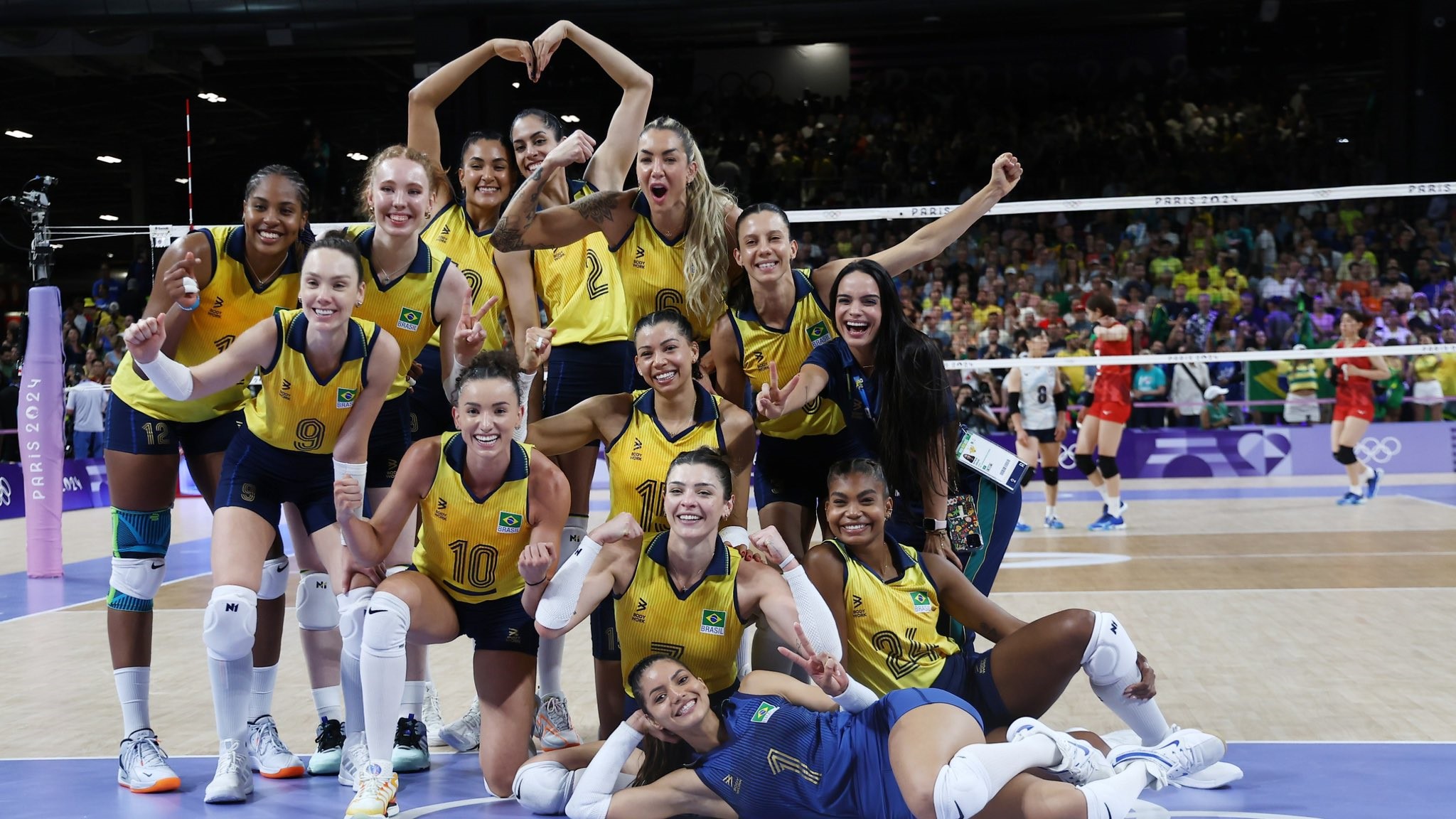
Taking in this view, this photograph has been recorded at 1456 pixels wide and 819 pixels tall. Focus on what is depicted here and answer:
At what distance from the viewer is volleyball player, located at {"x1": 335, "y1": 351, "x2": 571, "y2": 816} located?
366 cm

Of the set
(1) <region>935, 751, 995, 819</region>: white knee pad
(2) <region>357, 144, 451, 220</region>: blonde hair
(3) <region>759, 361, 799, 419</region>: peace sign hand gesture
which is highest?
(2) <region>357, 144, 451, 220</region>: blonde hair

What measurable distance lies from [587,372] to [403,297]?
766 mm

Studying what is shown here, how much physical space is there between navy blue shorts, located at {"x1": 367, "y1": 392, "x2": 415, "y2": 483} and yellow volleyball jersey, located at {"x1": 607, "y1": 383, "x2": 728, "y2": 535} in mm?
791

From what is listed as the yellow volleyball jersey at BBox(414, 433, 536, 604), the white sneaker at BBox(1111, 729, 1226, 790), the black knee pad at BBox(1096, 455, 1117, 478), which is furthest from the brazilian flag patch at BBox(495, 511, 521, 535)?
the black knee pad at BBox(1096, 455, 1117, 478)

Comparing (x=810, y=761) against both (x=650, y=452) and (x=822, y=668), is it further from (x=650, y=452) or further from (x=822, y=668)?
(x=650, y=452)

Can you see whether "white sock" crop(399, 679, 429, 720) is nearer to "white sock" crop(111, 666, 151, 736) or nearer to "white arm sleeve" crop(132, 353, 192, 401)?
"white sock" crop(111, 666, 151, 736)

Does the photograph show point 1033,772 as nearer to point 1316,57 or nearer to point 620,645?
point 620,645

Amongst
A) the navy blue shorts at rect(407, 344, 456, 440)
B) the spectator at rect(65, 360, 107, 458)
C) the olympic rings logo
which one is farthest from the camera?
the spectator at rect(65, 360, 107, 458)

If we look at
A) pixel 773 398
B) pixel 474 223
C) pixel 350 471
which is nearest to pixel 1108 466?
pixel 474 223

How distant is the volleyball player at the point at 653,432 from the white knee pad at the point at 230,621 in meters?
1.02

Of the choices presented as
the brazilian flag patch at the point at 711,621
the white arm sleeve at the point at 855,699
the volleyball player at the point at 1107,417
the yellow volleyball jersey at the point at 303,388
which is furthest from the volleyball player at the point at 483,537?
the volleyball player at the point at 1107,417

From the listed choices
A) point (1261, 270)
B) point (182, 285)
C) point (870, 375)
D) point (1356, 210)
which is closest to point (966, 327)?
point (1261, 270)

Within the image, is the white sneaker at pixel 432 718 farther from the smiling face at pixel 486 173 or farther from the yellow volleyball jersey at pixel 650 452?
the smiling face at pixel 486 173

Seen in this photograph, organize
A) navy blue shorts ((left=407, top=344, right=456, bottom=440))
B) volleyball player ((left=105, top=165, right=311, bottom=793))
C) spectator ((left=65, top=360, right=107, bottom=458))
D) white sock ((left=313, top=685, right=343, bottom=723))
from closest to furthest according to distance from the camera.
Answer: volleyball player ((left=105, top=165, right=311, bottom=793))
white sock ((left=313, top=685, right=343, bottom=723))
navy blue shorts ((left=407, top=344, right=456, bottom=440))
spectator ((left=65, top=360, right=107, bottom=458))
